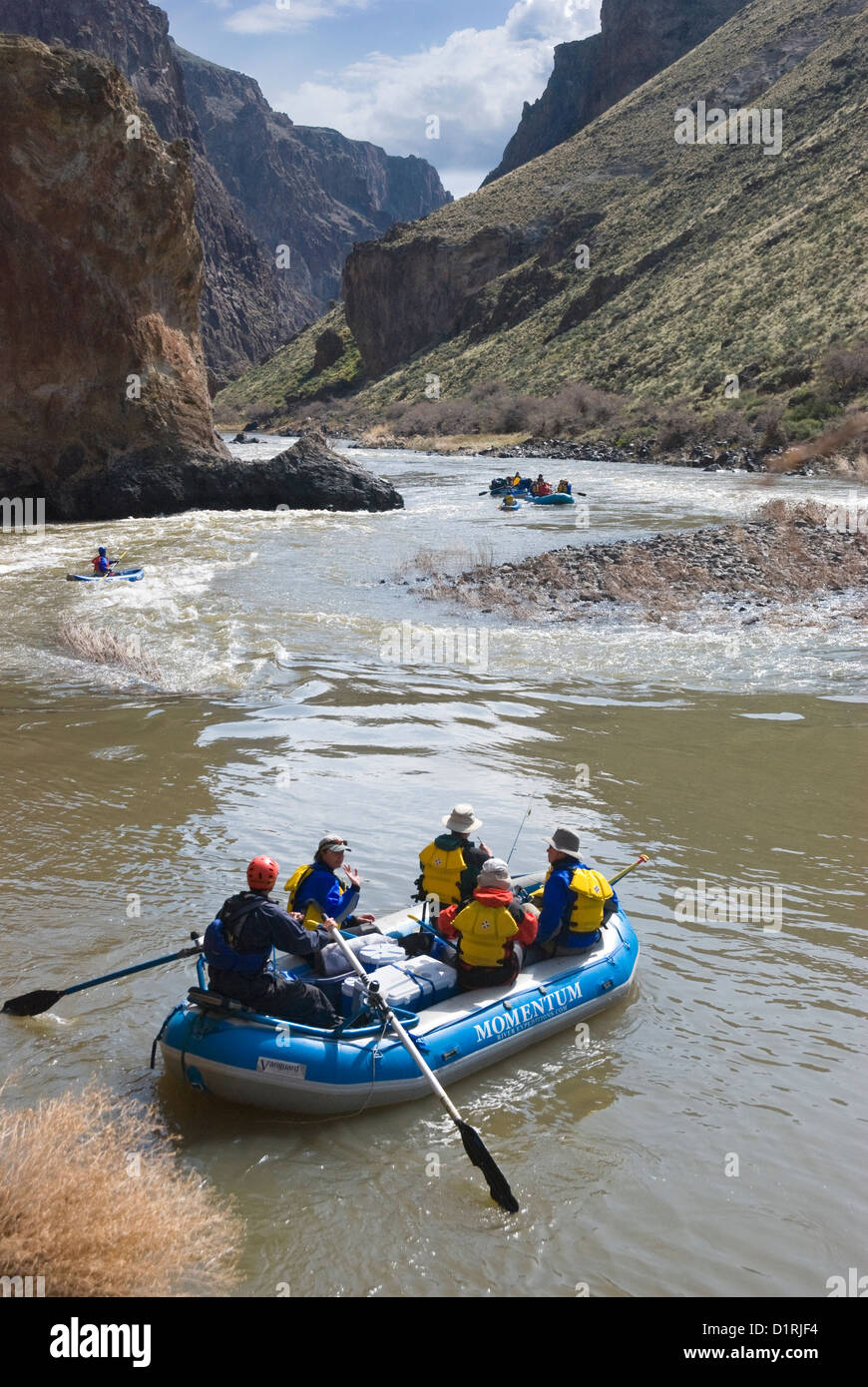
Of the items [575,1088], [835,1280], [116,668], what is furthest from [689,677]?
[835,1280]

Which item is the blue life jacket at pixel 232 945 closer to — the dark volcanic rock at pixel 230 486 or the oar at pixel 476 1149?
the oar at pixel 476 1149

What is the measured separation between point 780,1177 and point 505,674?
34.2 ft

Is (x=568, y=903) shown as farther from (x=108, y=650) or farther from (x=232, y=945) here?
(x=108, y=650)

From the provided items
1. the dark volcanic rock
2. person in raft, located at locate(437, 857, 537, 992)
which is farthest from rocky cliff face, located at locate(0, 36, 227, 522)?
person in raft, located at locate(437, 857, 537, 992)

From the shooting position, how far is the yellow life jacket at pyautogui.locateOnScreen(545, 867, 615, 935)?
295 inches

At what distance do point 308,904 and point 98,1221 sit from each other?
122 inches

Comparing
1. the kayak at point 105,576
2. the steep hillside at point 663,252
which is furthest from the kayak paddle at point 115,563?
the steep hillside at point 663,252

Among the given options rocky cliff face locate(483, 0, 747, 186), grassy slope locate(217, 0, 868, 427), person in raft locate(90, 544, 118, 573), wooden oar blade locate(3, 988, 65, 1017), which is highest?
rocky cliff face locate(483, 0, 747, 186)

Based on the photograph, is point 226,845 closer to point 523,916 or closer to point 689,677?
point 523,916

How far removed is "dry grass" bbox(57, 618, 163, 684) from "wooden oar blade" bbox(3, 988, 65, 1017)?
895 cm

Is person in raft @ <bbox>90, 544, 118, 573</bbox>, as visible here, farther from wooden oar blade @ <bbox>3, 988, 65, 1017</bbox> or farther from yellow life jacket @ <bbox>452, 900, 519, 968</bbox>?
yellow life jacket @ <bbox>452, 900, 519, 968</bbox>

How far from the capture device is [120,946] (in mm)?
7695

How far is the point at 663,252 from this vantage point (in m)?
68.6
